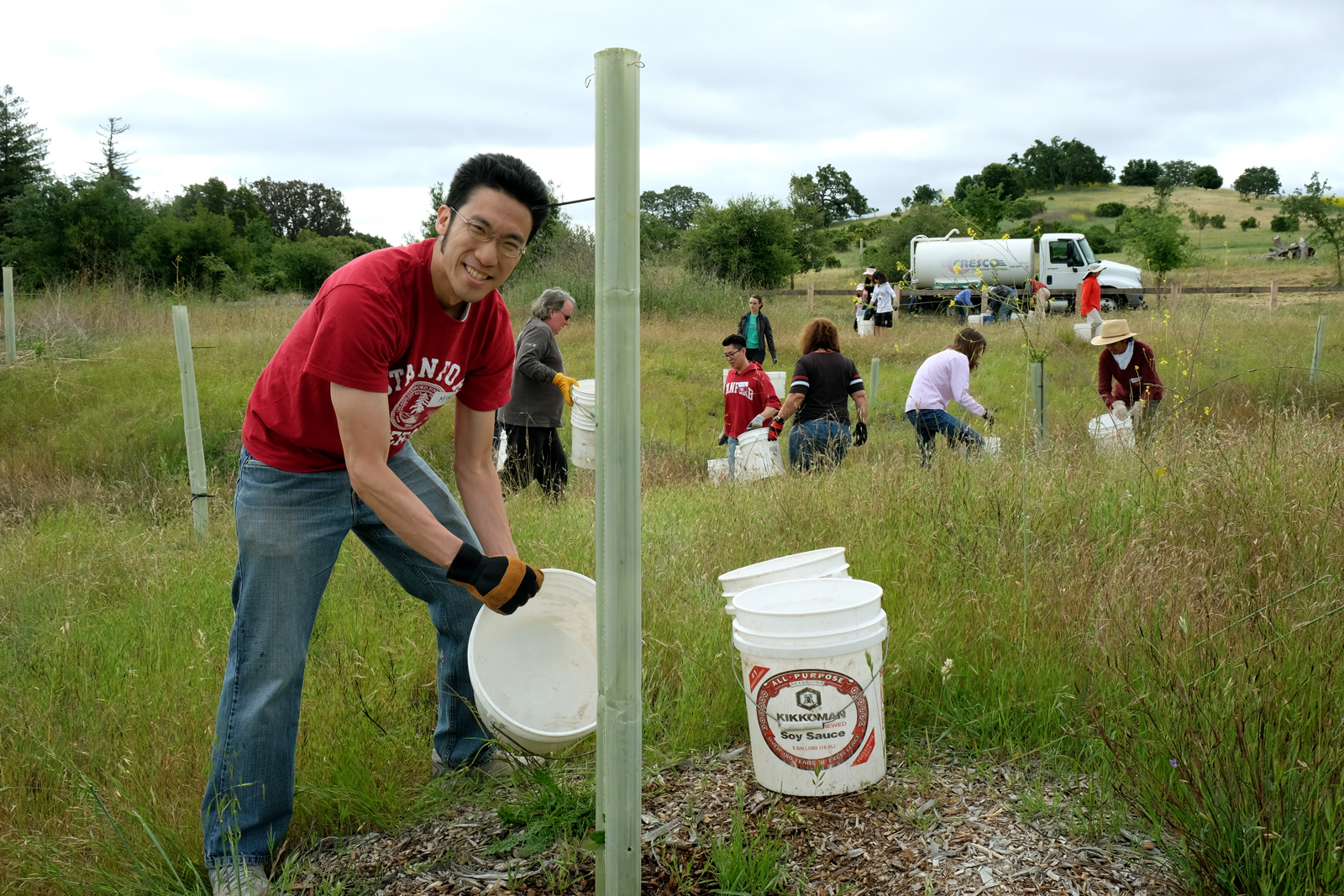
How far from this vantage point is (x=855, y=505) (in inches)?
175

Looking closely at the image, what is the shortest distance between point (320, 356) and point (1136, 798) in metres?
→ 2.17

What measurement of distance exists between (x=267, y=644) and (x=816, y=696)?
1.39 m

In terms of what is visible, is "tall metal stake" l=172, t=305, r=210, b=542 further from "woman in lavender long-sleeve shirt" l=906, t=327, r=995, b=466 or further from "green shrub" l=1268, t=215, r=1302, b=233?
"green shrub" l=1268, t=215, r=1302, b=233

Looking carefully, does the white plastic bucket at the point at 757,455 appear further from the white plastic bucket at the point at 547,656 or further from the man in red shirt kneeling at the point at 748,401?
the white plastic bucket at the point at 547,656

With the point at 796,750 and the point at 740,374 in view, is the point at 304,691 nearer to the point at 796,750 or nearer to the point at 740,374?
the point at 796,750

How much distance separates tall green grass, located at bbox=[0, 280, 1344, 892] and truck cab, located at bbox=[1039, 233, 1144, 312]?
20496 mm

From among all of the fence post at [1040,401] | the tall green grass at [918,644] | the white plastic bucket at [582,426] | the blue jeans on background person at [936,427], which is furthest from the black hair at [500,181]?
the blue jeans on background person at [936,427]

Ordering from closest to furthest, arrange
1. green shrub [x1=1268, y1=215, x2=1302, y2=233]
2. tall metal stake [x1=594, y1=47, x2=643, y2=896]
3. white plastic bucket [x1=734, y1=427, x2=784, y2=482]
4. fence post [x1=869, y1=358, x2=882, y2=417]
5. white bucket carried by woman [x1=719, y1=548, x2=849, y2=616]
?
tall metal stake [x1=594, y1=47, x2=643, y2=896], white bucket carried by woman [x1=719, y1=548, x2=849, y2=616], white plastic bucket [x1=734, y1=427, x2=784, y2=482], fence post [x1=869, y1=358, x2=882, y2=417], green shrub [x1=1268, y1=215, x2=1302, y2=233]

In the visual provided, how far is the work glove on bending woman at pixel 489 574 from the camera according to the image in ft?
7.32

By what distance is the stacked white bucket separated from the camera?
2330 millimetres

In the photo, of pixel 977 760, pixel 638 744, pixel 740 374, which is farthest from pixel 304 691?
pixel 740 374

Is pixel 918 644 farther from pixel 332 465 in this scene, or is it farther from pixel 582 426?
pixel 582 426

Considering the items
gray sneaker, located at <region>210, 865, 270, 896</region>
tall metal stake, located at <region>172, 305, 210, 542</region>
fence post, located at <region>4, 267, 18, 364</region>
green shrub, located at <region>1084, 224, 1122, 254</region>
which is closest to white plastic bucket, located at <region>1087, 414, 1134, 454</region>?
gray sneaker, located at <region>210, 865, 270, 896</region>

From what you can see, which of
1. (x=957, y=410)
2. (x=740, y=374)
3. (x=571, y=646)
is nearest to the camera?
(x=571, y=646)
